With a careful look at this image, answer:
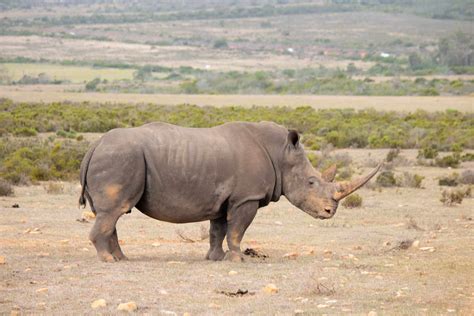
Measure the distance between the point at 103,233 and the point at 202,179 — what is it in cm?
137

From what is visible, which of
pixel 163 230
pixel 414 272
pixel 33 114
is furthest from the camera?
pixel 33 114

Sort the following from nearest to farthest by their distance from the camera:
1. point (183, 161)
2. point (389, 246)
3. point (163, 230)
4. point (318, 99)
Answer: point (183, 161) → point (389, 246) → point (163, 230) → point (318, 99)

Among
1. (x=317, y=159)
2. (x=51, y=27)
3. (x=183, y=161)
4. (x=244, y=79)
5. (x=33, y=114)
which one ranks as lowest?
(x=51, y=27)

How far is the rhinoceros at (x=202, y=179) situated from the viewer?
12.8m

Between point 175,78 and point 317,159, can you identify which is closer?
point 317,159

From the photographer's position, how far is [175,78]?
105m

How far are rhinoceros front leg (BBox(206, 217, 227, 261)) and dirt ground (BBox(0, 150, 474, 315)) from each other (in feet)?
0.63

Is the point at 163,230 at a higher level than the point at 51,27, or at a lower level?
higher

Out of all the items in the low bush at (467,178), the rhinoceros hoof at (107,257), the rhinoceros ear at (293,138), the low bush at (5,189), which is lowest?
the low bush at (467,178)

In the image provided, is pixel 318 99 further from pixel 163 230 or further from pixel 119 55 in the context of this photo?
pixel 119 55

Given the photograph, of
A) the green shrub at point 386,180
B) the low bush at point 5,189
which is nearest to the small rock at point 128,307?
the low bush at point 5,189

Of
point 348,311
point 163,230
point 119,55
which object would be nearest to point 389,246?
point 163,230

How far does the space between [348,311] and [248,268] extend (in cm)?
274

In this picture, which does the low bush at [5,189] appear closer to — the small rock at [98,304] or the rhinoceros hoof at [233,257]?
the rhinoceros hoof at [233,257]
